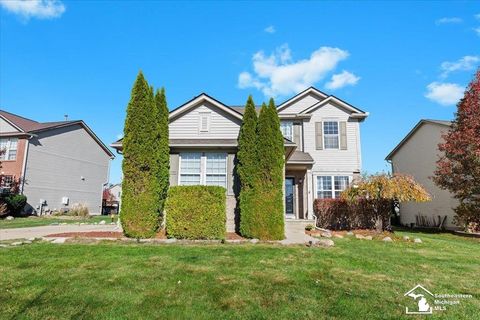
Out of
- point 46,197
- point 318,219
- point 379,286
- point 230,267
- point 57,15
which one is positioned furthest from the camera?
point 46,197

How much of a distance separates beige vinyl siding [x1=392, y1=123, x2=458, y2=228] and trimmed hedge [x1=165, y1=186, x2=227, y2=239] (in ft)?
45.2

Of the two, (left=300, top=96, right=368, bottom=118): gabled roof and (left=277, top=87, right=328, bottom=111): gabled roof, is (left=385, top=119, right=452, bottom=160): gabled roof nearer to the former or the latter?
(left=300, top=96, right=368, bottom=118): gabled roof

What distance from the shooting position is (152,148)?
9.76 metres

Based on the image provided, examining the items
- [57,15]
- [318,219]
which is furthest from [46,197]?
[318,219]

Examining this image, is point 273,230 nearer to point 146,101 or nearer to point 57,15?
point 146,101

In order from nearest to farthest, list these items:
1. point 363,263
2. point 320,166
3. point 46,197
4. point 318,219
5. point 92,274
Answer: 1. point 92,274
2. point 363,263
3. point 318,219
4. point 320,166
5. point 46,197

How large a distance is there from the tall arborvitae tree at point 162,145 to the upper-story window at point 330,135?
10.5 meters

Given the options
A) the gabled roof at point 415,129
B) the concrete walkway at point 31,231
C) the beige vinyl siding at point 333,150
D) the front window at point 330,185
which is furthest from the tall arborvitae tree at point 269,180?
the gabled roof at point 415,129

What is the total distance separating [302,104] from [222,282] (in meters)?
15.4

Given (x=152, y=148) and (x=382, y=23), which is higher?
(x=382, y=23)

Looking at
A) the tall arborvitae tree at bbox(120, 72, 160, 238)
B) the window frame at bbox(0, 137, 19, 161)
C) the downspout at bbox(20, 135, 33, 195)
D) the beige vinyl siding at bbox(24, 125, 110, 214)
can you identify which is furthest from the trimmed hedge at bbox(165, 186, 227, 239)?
the window frame at bbox(0, 137, 19, 161)

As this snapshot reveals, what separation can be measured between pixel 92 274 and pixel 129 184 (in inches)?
182

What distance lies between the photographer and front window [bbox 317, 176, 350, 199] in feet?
53.9

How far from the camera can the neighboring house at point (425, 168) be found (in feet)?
57.7
